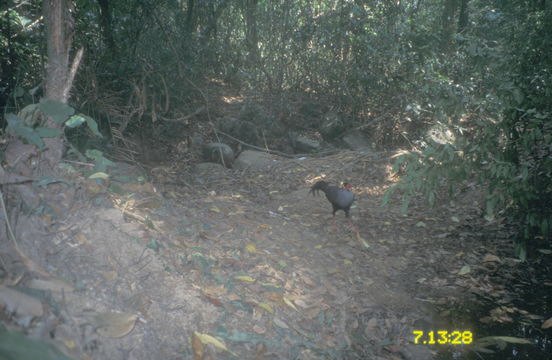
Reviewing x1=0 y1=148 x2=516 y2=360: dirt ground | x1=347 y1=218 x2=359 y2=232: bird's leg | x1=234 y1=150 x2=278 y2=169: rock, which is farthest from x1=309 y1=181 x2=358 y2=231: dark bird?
x1=234 y1=150 x2=278 y2=169: rock

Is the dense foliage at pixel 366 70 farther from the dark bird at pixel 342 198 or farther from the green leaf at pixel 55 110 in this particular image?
the green leaf at pixel 55 110

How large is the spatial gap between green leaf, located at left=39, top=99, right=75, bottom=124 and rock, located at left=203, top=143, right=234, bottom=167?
168 inches

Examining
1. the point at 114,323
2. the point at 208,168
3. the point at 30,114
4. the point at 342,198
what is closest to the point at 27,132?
the point at 30,114

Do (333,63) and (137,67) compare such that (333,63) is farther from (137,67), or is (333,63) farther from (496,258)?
(496,258)

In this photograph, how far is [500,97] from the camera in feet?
11.2

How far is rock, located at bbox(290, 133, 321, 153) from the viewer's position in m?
8.36

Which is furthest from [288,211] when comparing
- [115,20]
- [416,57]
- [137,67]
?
[416,57]

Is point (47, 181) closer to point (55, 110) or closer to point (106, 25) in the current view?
point (55, 110)

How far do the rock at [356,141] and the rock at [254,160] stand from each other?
1.65 m

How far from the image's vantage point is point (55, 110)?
10.1 feet

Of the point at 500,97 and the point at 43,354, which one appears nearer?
the point at 43,354

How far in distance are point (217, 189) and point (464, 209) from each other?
132 inches

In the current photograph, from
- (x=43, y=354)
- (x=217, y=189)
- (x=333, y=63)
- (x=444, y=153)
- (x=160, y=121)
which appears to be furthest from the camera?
(x=333, y=63)
